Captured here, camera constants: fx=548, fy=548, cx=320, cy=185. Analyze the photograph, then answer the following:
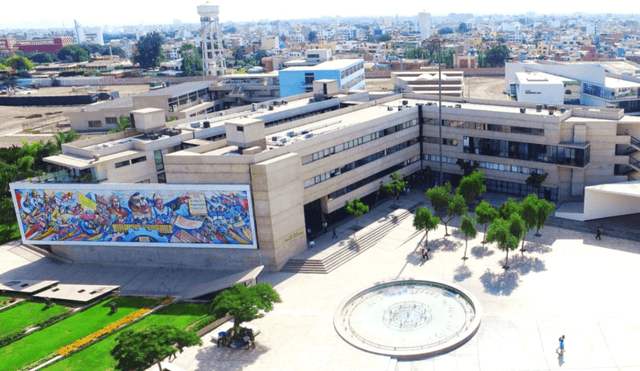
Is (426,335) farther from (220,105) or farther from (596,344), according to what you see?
(220,105)

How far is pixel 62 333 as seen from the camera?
160 ft

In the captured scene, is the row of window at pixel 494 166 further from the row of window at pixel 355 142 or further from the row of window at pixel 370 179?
the row of window at pixel 355 142

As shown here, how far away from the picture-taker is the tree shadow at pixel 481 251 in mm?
57281

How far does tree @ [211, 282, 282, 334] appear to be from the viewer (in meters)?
41.5

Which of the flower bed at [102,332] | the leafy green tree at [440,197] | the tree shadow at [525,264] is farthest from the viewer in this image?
the leafy green tree at [440,197]

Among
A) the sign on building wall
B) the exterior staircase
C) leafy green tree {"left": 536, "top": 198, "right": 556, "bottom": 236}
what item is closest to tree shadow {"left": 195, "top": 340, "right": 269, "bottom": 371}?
the exterior staircase

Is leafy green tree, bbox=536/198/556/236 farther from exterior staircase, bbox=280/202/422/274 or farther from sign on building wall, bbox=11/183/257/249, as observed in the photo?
sign on building wall, bbox=11/183/257/249

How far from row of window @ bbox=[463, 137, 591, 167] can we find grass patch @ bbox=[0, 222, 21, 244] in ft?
204

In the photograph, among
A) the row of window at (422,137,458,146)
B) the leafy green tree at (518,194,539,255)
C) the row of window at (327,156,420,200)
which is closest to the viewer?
the leafy green tree at (518,194,539,255)

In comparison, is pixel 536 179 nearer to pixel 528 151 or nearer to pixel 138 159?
pixel 528 151

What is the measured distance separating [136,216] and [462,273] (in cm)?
3417

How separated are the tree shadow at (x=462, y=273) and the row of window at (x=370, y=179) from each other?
1733 cm

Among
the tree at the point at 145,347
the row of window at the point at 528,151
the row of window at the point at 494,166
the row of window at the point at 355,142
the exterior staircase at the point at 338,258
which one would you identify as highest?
the row of window at the point at 355,142

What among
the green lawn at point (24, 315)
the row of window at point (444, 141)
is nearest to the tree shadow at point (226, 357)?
the green lawn at point (24, 315)
